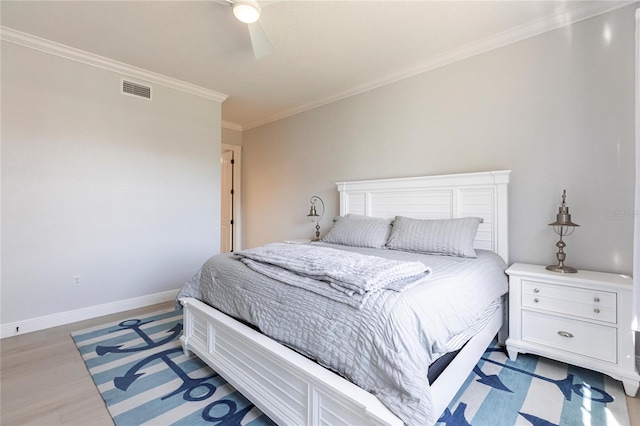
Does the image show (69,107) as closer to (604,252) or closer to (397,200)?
(397,200)

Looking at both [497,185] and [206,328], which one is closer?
[206,328]

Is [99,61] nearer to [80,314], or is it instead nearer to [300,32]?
[300,32]

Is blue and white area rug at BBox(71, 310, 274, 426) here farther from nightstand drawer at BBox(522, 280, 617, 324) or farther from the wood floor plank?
nightstand drawer at BBox(522, 280, 617, 324)

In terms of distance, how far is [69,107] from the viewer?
286 centimetres

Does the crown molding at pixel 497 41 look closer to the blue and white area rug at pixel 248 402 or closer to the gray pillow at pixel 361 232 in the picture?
the gray pillow at pixel 361 232

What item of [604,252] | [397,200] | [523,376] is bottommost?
[523,376]

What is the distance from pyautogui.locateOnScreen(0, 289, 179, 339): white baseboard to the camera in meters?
2.59

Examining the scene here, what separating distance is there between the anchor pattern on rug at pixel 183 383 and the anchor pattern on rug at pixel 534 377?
1.12 meters

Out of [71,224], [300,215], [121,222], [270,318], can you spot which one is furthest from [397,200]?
[71,224]

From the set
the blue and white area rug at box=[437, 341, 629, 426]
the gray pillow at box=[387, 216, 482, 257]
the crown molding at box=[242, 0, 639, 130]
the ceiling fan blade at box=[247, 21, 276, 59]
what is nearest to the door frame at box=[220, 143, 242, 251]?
the crown molding at box=[242, 0, 639, 130]

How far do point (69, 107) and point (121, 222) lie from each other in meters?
1.23

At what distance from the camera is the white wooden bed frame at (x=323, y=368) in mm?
1184

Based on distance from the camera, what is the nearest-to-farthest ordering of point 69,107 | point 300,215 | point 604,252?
point 604,252 < point 69,107 < point 300,215

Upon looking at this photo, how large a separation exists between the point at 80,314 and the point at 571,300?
4.25 meters
